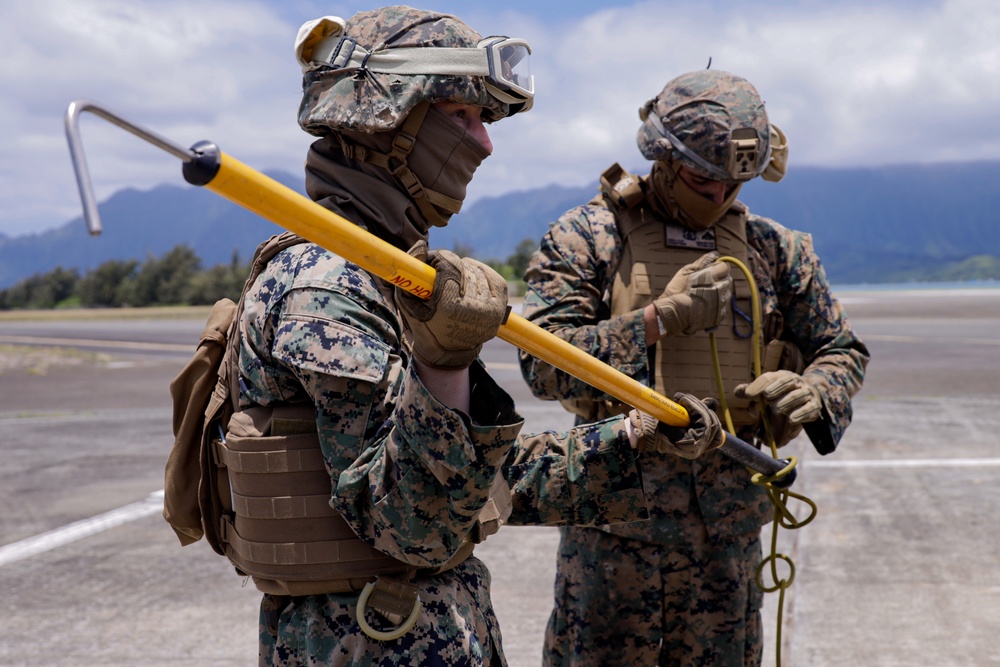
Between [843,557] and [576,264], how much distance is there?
10.7ft

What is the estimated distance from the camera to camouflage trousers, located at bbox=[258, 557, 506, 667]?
1805 mm

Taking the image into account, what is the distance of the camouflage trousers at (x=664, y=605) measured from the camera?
3.17 m

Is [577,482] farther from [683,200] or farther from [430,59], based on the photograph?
[683,200]

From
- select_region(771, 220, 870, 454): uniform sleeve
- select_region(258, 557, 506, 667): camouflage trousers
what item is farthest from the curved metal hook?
select_region(771, 220, 870, 454): uniform sleeve

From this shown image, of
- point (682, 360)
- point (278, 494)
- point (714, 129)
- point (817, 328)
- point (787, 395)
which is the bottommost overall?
point (278, 494)

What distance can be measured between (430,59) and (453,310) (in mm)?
648

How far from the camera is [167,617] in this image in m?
4.89

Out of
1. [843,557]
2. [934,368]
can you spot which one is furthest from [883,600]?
[934,368]

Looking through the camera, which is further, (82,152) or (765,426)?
(765,426)

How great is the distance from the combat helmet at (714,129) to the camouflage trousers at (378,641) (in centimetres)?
178

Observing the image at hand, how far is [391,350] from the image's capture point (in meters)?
1.74

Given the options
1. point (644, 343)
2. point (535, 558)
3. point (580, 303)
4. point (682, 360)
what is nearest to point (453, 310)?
point (644, 343)

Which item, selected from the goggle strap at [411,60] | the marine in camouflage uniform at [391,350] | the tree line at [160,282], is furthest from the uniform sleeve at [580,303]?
the tree line at [160,282]

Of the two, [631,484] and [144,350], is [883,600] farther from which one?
[144,350]
